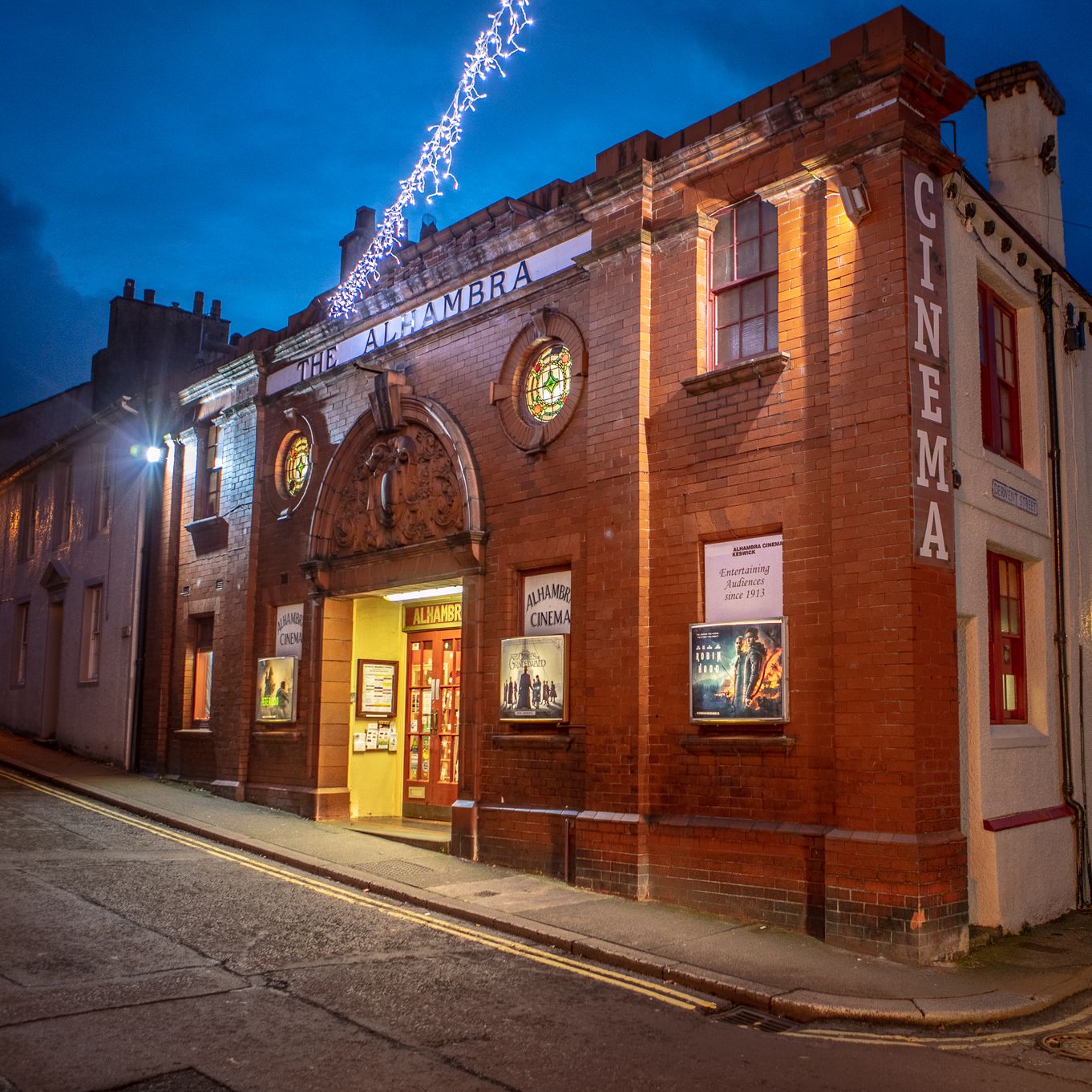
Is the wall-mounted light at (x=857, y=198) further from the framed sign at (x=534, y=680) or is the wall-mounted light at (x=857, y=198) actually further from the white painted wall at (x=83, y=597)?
the white painted wall at (x=83, y=597)

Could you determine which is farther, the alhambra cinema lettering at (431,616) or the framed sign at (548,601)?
the alhambra cinema lettering at (431,616)

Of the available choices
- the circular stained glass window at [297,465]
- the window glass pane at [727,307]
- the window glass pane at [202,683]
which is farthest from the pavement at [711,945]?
the window glass pane at [727,307]

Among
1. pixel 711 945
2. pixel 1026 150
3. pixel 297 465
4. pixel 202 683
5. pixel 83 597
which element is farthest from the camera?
pixel 83 597

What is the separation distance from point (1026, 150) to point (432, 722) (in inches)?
419

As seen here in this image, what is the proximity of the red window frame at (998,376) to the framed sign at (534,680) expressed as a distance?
Result: 195 inches

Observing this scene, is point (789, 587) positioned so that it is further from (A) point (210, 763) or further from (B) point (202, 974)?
(A) point (210, 763)

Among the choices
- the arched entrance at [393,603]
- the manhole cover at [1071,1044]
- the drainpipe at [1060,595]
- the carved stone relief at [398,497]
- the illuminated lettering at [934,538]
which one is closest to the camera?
the manhole cover at [1071,1044]

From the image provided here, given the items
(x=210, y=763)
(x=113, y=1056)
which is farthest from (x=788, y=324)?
(x=210, y=763)

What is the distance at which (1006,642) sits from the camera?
445 inches

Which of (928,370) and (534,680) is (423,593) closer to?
(534,680)

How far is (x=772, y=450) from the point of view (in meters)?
10.3

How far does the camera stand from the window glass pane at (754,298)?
1089 centimetres

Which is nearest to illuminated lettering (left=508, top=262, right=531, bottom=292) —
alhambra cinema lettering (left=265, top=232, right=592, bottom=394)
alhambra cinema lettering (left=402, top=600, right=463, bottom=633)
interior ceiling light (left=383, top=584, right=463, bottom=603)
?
alhambra cinema lettering (left=265, top=232, right=592, bottom=394)

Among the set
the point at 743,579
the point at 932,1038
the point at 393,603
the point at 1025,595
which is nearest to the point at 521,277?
the point at 743,579
